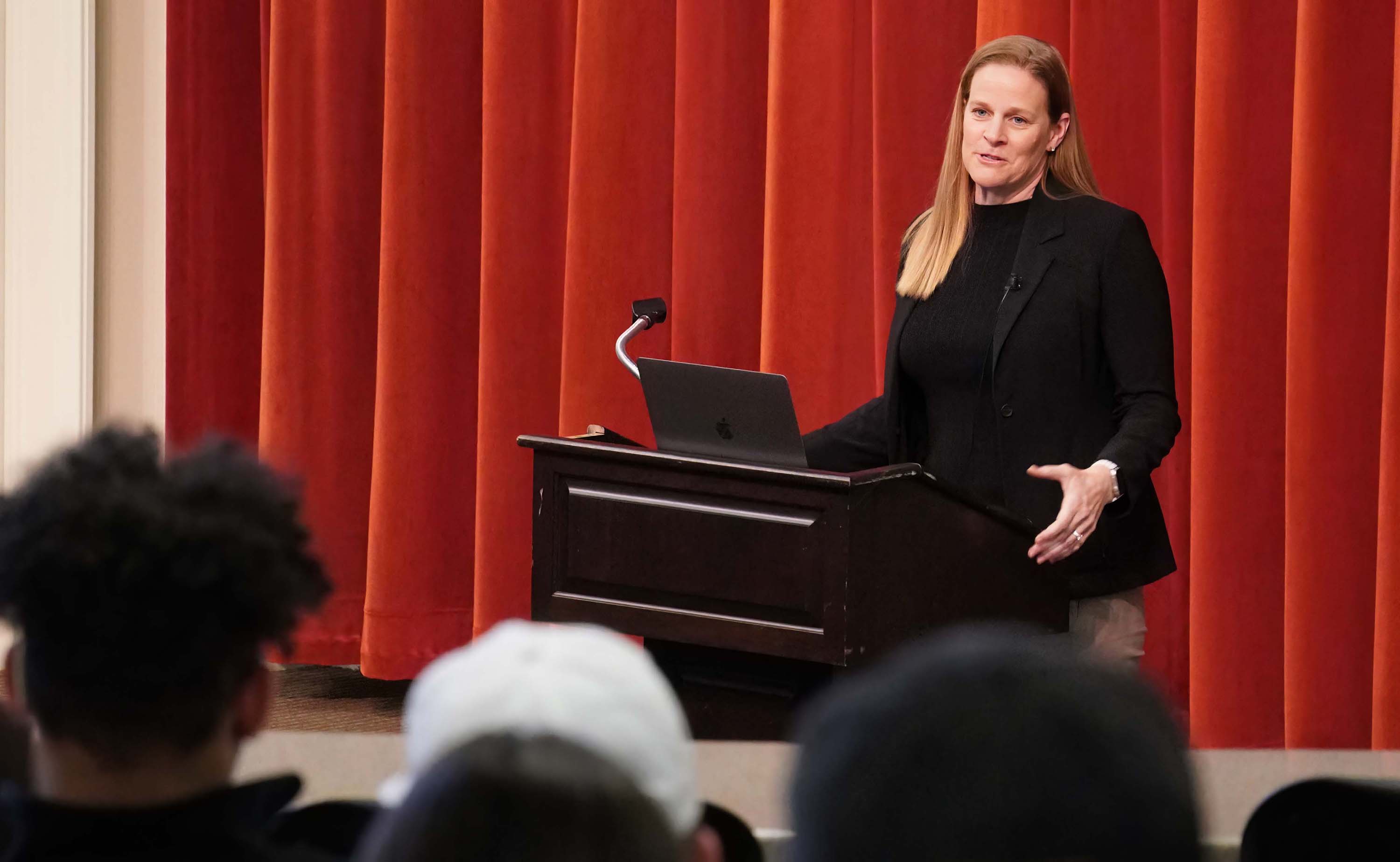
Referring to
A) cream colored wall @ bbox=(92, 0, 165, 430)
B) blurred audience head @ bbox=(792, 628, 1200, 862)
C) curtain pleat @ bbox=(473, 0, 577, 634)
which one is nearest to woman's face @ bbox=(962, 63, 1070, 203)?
curtain pleat @ bbox=(473, 0, 577, 634)

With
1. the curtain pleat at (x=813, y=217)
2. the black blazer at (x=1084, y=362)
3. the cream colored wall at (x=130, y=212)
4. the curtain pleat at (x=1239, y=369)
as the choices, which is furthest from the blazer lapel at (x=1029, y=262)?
the cream colored wall at (x=130, y=212)

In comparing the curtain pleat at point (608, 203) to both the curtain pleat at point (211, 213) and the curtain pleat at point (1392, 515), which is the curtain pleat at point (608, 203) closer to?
the curtain pleat at point (211, 213)

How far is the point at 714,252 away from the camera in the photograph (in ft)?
12.6

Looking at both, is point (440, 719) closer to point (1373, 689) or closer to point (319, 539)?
point (319, 539)

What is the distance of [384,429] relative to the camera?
4172mm

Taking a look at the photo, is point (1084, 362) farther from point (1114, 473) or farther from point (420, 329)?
point (420, 329)

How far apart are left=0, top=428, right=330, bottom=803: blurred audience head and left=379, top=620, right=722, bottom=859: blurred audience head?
16cm

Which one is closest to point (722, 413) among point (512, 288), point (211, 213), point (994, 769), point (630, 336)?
point (630, 336)

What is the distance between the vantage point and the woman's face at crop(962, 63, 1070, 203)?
8.27 ft

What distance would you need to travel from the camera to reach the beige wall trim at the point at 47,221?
4500 mm

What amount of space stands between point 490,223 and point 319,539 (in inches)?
125

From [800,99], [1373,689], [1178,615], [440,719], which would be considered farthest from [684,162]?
[440,719]

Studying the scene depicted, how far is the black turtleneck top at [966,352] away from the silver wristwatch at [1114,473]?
0.25 m

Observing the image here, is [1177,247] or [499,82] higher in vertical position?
[499,82]
